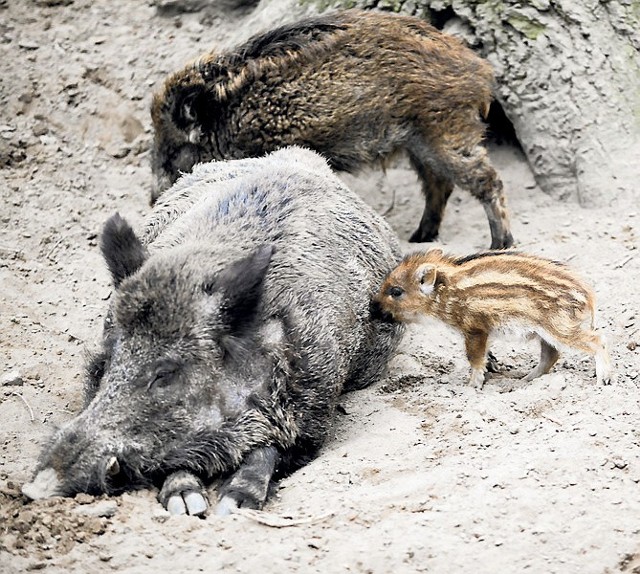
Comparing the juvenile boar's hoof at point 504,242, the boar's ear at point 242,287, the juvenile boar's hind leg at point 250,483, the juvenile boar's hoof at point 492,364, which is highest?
the boar's ear at point 242,287

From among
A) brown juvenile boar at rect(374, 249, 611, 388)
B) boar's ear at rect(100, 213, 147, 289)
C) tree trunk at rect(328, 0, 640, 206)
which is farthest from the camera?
tree trunk at rect(328, 0, 640, 206)

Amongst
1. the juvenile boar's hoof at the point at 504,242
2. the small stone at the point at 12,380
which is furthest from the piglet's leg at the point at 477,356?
the small stone at the point at 12,380

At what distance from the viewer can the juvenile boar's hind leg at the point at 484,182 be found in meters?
7.52

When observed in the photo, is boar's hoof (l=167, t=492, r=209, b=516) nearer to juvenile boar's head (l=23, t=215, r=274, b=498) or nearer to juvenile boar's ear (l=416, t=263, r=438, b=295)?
juvenile boar's head (l=23, t=215, r=274, b=498)

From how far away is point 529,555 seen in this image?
4020mm

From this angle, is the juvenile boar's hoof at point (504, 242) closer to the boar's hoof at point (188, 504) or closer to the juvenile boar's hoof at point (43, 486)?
the boar's hoof at point (188, 504)

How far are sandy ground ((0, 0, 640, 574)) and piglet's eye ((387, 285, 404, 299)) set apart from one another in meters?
0.47

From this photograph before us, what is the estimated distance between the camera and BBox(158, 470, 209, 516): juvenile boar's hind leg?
4590 millimetres

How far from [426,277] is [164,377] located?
1.70 meters

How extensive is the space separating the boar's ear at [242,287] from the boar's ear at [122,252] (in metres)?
0.49

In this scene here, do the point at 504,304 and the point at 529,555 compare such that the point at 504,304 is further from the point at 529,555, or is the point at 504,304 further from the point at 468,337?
the point at 529,555

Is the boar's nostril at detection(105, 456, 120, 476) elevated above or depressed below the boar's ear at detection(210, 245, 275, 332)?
below

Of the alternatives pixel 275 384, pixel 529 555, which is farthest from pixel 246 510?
pixel 529 555

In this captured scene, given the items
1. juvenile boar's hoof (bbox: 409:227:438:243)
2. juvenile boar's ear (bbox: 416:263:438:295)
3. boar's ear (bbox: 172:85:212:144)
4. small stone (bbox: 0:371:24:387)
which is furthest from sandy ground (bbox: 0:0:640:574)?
boar's ear (bbox: 172:85:212:144)
